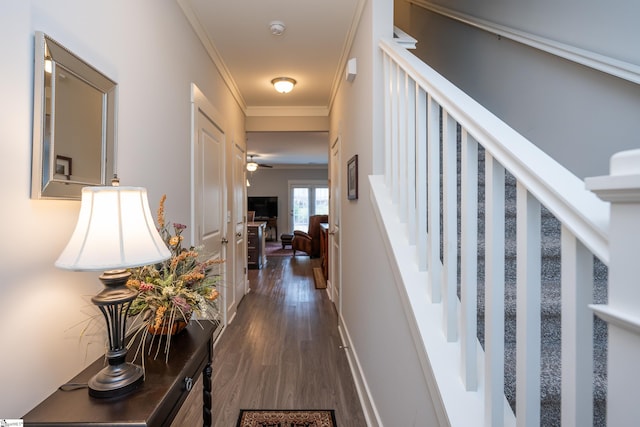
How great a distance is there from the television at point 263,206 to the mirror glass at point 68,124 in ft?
29.8

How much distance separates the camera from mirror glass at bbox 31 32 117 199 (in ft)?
2.90

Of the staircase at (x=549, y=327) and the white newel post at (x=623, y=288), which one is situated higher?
the white newel post at (x=623, y=288)

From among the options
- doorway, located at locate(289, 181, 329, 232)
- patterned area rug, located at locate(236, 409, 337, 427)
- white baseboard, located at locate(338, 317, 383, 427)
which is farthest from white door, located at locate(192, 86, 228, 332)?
doorway, located at locate(289, 181, 329, 232)

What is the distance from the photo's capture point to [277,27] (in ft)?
7.61

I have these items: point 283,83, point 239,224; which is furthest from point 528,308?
point 239,224

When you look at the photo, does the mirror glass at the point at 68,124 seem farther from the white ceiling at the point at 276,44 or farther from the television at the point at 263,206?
the television at the point at 263,206

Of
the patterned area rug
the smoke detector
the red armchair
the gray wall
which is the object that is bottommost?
the patterned area rug

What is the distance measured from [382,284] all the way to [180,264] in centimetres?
95

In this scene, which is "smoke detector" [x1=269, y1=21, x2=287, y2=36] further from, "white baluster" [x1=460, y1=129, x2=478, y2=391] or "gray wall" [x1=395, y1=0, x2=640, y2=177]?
"white baluster" [x1=460, y1=129, x2=478, y2=391]

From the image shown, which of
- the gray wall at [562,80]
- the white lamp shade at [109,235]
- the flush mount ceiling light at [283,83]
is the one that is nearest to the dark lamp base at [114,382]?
the white lamp shade at [109,235]

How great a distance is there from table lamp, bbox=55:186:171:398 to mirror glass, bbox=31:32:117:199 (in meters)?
0.19

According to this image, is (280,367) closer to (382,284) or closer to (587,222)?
(382,284)

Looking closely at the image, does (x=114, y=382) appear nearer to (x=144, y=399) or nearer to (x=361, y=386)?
(x=144, y=399)

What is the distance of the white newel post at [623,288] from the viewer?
40 cm
